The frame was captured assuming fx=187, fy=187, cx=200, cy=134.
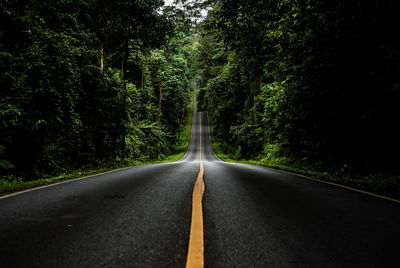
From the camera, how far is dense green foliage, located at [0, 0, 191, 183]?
6.17m

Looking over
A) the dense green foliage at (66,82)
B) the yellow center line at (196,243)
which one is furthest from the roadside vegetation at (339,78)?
the dense green foliage at (66,82)

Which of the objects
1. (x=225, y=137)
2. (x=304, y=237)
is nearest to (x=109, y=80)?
(x=304, y=237)

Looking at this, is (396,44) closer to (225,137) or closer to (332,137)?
(332,137)

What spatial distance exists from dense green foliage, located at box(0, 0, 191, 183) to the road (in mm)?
4477

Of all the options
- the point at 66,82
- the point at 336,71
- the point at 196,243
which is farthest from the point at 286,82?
the point at 66,82

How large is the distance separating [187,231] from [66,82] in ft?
Result: 26.8

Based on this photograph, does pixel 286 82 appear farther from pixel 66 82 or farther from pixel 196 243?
pixel 66 82

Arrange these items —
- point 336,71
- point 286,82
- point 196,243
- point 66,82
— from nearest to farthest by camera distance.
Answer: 1. point 196,243
2. point 336,71
3. point 66,82
4. point 286,82

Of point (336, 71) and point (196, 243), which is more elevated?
point (336, 71)

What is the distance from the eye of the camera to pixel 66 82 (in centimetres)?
743

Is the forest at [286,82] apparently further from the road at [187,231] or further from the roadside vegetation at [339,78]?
the road at [187,231]

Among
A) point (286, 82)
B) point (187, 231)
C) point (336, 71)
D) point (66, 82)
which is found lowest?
point (187, 231)

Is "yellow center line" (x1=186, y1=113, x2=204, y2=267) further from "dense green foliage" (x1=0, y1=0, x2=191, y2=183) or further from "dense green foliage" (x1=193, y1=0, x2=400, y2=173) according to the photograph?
"dense green foliage" (x1=0, y1=0, x2=191, y2=183)

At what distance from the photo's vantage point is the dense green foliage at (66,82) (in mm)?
6168
